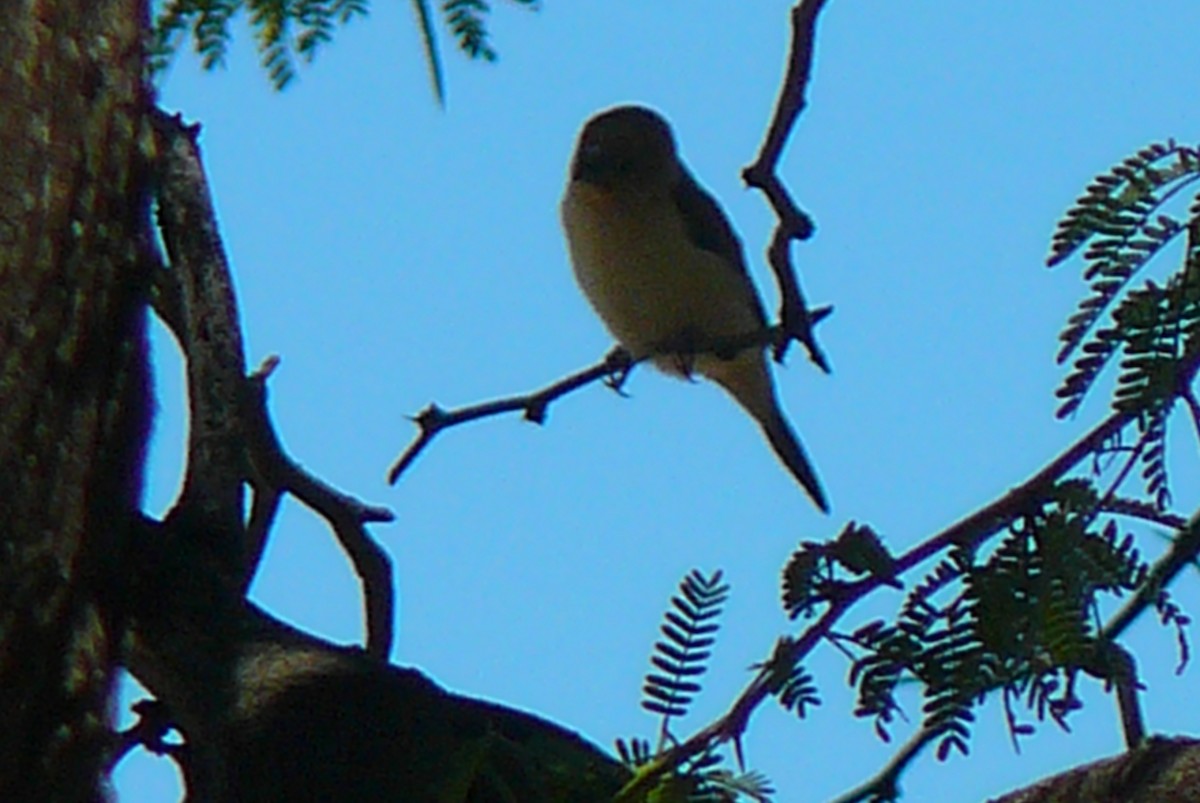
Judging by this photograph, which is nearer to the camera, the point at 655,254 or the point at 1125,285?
the point at 1125,285

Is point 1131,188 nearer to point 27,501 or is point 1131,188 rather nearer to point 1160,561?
point 1160,561

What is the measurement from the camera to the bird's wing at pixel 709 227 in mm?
5844

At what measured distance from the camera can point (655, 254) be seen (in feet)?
18.6

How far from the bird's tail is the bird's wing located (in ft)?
0.78

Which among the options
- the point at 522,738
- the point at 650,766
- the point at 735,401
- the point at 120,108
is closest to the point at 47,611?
the point at 120,108

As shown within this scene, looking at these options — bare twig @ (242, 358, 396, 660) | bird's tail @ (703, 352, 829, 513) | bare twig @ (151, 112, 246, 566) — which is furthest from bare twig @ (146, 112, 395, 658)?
bird's tail @ (703, 352, 829, 513)

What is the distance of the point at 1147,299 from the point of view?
2.16 m

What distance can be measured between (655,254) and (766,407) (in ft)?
2.95

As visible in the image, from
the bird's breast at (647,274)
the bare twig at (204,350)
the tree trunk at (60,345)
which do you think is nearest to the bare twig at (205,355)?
the bare twig at (204,350)

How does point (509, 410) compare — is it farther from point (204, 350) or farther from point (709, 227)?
point (709, 227)

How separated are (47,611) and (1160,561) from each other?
1.26 m

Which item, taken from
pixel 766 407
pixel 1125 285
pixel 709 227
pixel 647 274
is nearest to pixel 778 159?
pixel 1125 285

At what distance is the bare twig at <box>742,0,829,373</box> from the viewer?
2305 mm

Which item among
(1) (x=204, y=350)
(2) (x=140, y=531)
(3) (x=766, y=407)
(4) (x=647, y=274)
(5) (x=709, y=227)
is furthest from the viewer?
(3) (x=766, y=407)
